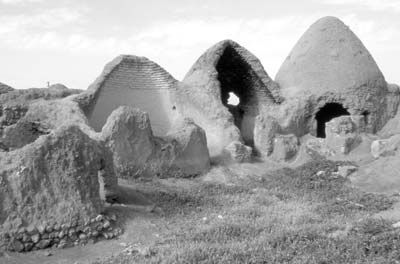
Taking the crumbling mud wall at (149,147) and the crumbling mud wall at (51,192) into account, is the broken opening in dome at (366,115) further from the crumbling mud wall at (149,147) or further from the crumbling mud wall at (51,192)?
the crumbling mud wall at (51,192)

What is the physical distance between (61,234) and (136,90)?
25.6ft

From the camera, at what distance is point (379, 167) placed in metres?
10.1

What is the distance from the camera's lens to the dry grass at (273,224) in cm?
517

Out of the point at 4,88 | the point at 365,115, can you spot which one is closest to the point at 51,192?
the point at 4,88

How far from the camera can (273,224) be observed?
670cm

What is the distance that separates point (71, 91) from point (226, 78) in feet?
16.7

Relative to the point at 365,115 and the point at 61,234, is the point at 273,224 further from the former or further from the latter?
the point at 365,115

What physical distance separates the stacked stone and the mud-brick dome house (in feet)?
27.4

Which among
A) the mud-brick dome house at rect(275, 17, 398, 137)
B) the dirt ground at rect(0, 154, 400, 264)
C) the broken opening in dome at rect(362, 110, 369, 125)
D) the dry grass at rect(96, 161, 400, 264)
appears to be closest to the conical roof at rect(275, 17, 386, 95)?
the mud-brick dome house at rect(275, 17, 398, 137)

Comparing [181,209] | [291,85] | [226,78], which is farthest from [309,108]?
[181,209]

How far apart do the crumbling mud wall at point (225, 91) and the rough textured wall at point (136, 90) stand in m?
0.45

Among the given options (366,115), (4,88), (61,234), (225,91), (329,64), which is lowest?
(61,234)

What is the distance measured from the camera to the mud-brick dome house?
14250mm

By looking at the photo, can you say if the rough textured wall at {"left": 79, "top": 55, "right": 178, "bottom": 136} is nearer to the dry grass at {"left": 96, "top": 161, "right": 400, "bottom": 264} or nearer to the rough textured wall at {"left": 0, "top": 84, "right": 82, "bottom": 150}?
the rough textured wall at {"left": 0, "top": 84, "right": 82, "bottom": 150}
